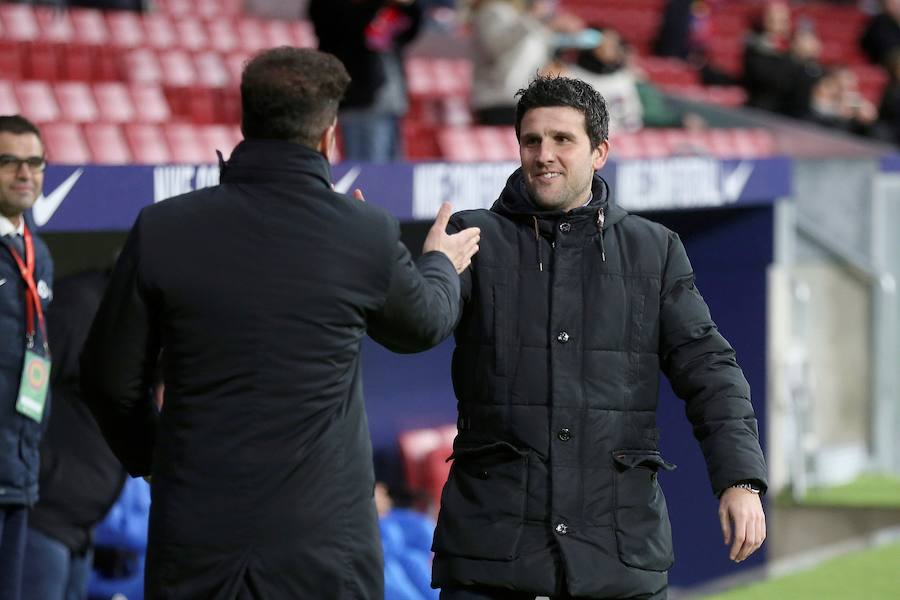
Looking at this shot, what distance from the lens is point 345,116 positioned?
8.22m

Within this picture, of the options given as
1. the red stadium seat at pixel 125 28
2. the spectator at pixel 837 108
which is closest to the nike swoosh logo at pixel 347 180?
the red stadium seat at pixel 125 28

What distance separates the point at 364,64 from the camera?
27.0ft

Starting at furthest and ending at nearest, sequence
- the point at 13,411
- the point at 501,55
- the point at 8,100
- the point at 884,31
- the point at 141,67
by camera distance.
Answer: the point at 884,31
the point at 141,67
the point at 501,55
the point at 8,100
the point at 13,411

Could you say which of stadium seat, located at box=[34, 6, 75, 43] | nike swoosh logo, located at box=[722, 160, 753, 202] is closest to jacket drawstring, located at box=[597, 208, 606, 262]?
nike swoosh logo, located at box=[722, 160, 753, 202]

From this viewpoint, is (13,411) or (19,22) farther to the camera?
(19,22)

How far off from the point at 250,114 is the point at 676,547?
654 cm

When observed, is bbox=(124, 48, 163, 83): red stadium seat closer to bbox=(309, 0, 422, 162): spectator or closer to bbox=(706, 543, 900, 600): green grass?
bbox=(309, 0, 422, 162): spectator

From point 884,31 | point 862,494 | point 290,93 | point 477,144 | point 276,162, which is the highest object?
point 290,93

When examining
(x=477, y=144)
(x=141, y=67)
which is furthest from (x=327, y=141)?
(x=141, y=67)

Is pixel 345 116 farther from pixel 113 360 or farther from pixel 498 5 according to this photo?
pixel 113 360

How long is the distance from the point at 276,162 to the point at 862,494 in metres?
8.86

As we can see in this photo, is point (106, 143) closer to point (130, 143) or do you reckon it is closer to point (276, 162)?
point (130, 143)

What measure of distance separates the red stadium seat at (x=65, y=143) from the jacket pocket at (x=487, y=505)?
4.04 metres

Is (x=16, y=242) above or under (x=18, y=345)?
above
